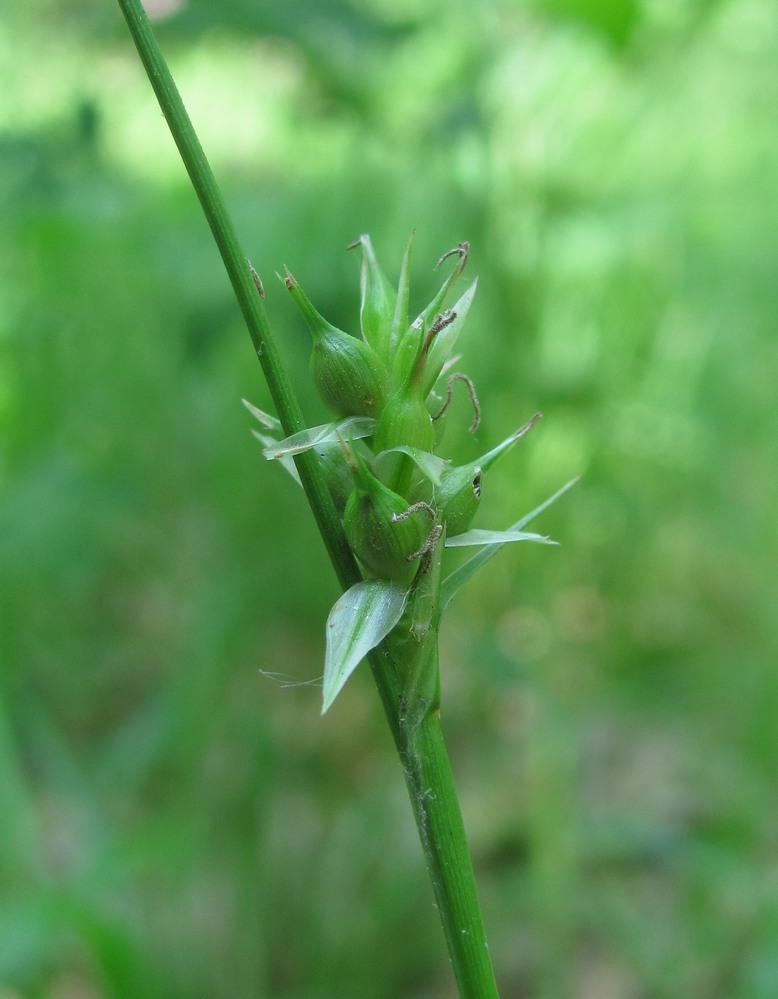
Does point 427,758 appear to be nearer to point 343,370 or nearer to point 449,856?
point 449,856

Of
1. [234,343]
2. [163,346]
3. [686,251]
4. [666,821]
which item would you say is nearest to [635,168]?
[686,251]

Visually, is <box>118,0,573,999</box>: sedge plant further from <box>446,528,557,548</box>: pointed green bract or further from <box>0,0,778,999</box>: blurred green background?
<box>0,0,778,999</box>: blurred green background

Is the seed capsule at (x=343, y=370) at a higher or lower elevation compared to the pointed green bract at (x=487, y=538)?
higher

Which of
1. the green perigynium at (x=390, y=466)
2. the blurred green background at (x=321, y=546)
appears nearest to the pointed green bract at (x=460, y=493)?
the green perigynium at (x=390, y=466)

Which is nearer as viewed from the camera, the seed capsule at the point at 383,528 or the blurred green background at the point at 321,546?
the seed capsule at the point at 383,528

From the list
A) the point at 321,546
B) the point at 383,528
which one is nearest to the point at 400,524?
the point at 383,528

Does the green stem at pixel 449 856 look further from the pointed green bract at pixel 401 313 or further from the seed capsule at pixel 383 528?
the pointed green bract at pixel 401 313

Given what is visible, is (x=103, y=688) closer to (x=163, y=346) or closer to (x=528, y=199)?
(x=163, y=346)
